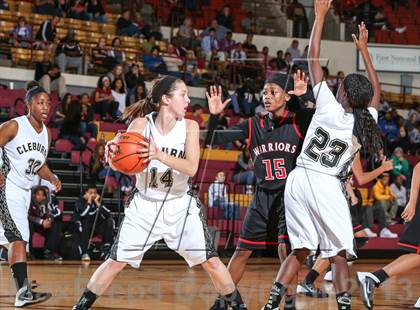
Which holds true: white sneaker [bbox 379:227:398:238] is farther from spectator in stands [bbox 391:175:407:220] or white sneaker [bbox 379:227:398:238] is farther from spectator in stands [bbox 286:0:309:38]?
spectator in stands [bbox 286:0:309:38]

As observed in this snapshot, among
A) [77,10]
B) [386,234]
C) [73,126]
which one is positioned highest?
[77,10]

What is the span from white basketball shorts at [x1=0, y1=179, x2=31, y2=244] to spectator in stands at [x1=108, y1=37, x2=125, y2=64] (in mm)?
11219

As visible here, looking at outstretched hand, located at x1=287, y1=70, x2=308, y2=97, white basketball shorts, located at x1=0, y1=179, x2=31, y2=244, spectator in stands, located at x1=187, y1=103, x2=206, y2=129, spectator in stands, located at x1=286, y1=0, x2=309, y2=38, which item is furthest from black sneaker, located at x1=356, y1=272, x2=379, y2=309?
spectator in stands, located at x1=286, y1=0, x2=309, y2=38

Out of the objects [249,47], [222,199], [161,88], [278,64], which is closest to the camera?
[161,88]

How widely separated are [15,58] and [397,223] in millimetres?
8430

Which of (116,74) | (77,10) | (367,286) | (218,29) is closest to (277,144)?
(367,286)

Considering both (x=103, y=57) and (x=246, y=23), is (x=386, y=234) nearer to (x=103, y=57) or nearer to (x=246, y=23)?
(x=103, y=57)

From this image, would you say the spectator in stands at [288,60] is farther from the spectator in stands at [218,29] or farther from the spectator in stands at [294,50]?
the spectator in stands at [218,29]

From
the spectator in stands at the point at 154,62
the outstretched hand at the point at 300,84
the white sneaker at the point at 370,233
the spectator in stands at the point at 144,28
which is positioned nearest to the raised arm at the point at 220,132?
the outstretched hand at the point at 300,84

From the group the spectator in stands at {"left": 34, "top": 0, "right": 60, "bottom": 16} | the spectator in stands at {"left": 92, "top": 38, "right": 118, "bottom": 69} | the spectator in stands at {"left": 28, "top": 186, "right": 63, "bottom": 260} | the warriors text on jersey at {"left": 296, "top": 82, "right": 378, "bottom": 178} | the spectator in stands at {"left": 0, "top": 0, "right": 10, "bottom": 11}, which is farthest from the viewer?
the spectator in stands at {"left": 34, "top": 0, "right": 60, "bottom": 16}

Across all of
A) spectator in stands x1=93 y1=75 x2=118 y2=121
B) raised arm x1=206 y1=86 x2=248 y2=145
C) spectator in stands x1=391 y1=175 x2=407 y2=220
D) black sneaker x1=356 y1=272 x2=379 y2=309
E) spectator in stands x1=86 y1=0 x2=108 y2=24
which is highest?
spectator in stands x1=86 y1=0 x2=108 y2=24

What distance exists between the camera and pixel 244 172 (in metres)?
16.4

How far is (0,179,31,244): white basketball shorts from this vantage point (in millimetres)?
7746

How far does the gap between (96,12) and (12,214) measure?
1365 cm
